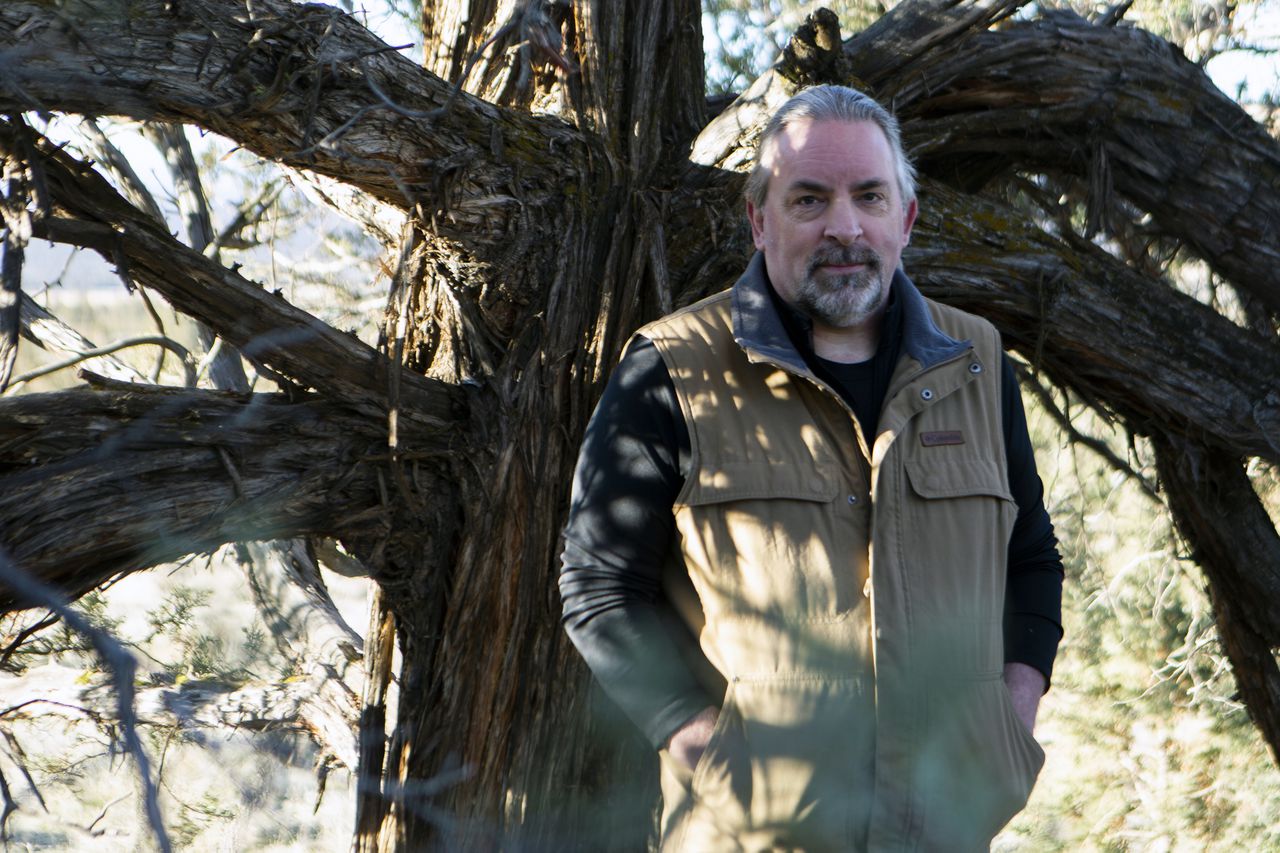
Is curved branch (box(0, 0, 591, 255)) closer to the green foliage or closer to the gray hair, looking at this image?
the gray hair

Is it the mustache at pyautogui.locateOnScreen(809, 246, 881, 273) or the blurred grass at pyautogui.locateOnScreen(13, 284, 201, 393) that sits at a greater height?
the blurred grass at pyautogui.locateOnScreen(13, 284, 201, 393)

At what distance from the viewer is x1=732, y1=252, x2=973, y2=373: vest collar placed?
2.32 m

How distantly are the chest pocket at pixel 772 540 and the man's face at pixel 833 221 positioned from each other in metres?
0.38

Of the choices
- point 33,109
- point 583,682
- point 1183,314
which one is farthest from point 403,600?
point 1183,314

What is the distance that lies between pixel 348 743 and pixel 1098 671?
656 centimetres

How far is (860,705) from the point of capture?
2211mm

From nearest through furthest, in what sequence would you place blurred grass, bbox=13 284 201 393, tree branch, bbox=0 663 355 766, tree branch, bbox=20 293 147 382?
1. tree branch, bbox=0 663 355 766
2. tree branch, bbox=20 293 147 382
3. blurred grass, bbox=13 284 201 393

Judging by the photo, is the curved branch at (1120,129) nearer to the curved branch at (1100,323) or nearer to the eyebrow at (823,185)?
the curved branch at (1100,323)

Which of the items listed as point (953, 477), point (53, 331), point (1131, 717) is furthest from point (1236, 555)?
point (1131, 717)

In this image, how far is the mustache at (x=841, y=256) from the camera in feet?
7.91

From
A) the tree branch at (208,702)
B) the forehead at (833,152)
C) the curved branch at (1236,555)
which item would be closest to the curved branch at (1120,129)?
the curved branch at (1236,555)

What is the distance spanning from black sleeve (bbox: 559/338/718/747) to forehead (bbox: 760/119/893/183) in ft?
1.67

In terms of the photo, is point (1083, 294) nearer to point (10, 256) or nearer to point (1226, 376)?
point (1226, 376)

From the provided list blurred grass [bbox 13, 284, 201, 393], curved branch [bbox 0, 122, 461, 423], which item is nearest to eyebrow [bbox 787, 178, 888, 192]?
curved branch [bbox 0, 122, 461, 423]
